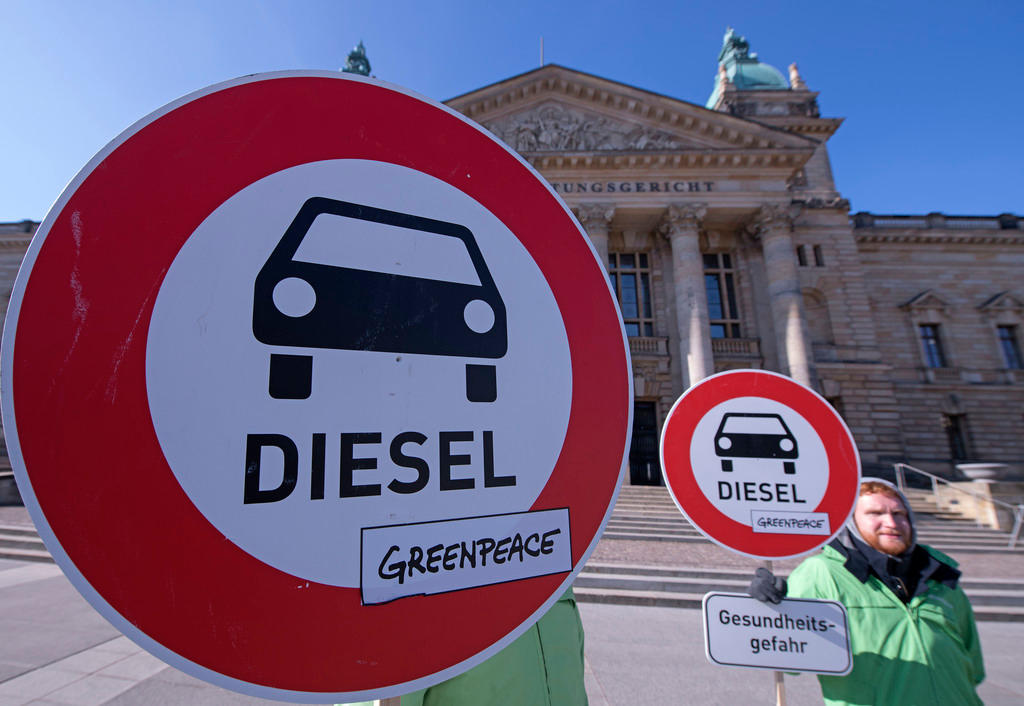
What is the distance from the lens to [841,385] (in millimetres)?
20969

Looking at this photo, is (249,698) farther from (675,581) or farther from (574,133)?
(574,133)

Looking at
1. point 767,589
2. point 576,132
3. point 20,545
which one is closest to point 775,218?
point 576,132

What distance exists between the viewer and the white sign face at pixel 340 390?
2.40 feet

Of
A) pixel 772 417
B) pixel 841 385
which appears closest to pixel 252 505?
pixel 772 417

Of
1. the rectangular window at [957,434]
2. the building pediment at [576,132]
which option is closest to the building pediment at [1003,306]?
the rectangular window at [957,434]

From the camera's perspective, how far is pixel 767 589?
2.24 meters

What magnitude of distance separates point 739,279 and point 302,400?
2368cm

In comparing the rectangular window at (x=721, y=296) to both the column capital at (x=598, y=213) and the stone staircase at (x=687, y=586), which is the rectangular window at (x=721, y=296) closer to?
the column capital at (x=598, y=213)

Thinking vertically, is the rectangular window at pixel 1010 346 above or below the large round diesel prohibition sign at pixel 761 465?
above

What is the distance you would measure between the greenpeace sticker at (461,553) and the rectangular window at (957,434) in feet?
109

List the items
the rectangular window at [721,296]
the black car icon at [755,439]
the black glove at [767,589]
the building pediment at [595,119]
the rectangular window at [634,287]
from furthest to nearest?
the rectangular window at [721,296]
the rectangular window at [634,287]
the building pediment at [595,119]
the black car icon at [755,439]
the black glove at [767,589]

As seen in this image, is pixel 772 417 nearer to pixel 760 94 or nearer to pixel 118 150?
pixel 118 150

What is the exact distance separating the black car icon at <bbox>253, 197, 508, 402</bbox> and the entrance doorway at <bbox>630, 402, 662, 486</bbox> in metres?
17.6

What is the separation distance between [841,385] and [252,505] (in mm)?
25160
